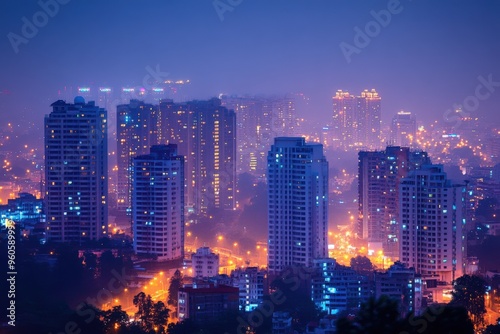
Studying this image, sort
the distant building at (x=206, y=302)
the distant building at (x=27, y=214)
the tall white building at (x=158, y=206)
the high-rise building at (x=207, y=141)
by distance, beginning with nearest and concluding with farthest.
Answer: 1. the distant building at (x=206, y=302)
2. the tall white building at (x=158, y=206)
3. the distant building at (x=27, y=214)
4. the high-rise building at (x=207, y=141)

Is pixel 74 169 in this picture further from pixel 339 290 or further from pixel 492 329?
pixel 492 329

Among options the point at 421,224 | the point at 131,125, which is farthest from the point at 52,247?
the point at 131,125

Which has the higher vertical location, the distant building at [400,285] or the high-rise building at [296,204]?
the high-rise building at [296,204]

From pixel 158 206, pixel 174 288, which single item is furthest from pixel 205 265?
pixel 158 206

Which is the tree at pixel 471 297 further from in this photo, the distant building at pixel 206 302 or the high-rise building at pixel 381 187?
the high-rise building at pixel 381 187

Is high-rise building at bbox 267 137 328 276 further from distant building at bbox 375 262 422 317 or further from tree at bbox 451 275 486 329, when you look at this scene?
tree at bbox 451 275 486 329

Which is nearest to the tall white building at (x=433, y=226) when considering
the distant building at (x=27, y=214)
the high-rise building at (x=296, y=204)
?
the high-rise building at (x=296, y=204)
